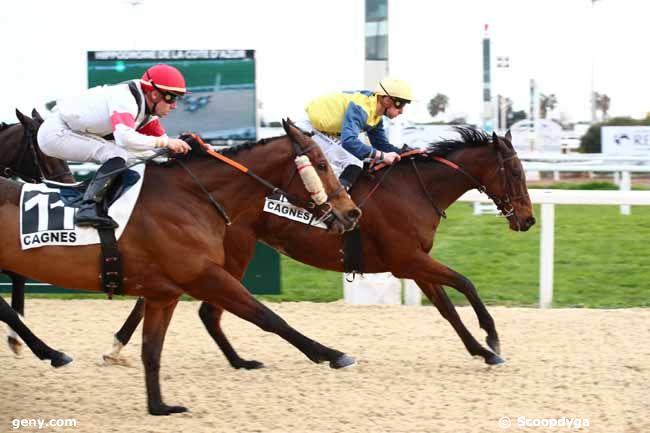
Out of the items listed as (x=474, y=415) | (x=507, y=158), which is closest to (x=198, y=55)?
(x=507, y=158)

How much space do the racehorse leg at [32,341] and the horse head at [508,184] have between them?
118 inches

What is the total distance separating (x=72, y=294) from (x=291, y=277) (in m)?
2.26

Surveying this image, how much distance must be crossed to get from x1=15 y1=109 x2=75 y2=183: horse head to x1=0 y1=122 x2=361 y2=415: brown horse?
1.91 meters

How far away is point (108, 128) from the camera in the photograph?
18.6ft

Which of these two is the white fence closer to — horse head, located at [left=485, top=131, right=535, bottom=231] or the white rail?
the white rail

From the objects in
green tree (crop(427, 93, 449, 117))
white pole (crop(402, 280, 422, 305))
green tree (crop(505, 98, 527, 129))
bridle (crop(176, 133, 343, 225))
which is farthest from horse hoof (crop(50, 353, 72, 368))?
green tree (crop(427, 93, 449, 117))

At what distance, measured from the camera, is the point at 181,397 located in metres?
5.93

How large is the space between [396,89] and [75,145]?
7.38 feet

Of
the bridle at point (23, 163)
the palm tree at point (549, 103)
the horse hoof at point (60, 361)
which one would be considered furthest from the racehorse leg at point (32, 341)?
the palm tree at point (549, 103)

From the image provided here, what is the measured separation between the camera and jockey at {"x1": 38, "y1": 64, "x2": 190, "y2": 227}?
5.40 meters

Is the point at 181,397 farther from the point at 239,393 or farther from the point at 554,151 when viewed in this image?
the point at 554,151

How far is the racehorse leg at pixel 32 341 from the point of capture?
607cm

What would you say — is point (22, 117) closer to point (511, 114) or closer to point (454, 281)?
point (454, 281)

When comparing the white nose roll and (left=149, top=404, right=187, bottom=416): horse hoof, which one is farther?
(left=149, top=404, right=187, bottom=416): horse hoof
